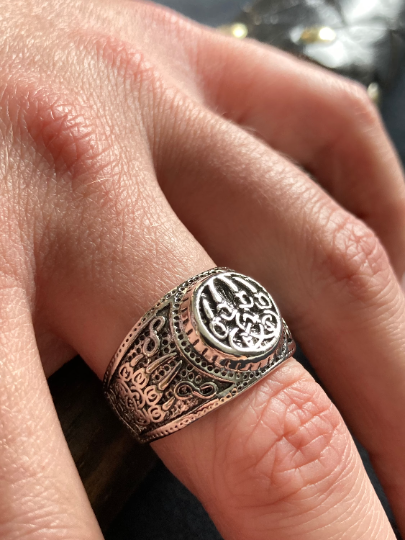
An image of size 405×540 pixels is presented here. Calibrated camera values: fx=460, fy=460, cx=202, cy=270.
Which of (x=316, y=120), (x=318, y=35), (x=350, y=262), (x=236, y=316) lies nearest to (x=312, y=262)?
(x=350, y=262)

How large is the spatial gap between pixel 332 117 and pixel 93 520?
44.3 inches

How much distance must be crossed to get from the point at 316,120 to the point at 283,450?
91 cm

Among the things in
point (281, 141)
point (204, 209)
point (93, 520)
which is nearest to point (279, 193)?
point (204, 209)

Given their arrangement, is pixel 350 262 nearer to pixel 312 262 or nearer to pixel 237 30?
pixel 312 262

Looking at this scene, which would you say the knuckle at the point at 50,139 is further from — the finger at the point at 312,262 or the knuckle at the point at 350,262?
the knuckle at the point at 350,262

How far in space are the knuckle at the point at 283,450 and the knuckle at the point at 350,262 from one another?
0.28 metres

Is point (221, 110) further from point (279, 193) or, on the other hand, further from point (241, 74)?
point (279, 193)

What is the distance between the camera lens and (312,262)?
98 cm

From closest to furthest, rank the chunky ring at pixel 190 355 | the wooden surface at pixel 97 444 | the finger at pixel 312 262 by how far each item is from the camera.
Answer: the chunky ring at pixel 190 355 < the wooden surface at pixel 97 444 < the finger at pixel 312 262

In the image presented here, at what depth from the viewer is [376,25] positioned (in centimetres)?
163

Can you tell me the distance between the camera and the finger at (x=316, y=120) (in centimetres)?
125

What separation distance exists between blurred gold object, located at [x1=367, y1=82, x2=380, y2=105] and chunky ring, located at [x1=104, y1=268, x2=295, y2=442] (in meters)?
1.21

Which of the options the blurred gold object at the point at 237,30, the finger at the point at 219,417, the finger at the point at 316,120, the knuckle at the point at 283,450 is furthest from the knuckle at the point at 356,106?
the knuckle at the point at 283,450

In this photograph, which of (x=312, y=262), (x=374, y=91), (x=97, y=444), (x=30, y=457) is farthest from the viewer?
(x=374, y=91)
